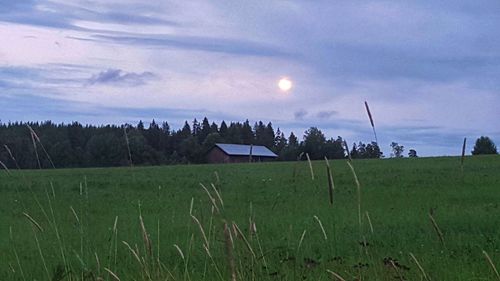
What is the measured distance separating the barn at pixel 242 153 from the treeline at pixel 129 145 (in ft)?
1.59

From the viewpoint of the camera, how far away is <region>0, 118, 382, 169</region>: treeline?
20.5ft

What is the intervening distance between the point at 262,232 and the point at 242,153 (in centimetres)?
158

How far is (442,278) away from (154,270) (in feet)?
8.02

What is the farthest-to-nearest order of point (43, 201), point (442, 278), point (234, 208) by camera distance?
point (43, 201) < point (234, 208) < point (442, 278)

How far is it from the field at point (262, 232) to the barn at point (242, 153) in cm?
68

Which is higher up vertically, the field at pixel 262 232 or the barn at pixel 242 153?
the barn at pixel 242 153

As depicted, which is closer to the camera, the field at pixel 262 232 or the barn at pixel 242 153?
the field at pixel 262 232

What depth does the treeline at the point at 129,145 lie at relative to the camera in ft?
20.5

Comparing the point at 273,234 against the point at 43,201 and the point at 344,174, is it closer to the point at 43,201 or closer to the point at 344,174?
the point at 43,201

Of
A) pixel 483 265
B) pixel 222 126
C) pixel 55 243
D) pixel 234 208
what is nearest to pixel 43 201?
pixel 234 208

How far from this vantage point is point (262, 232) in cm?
1088

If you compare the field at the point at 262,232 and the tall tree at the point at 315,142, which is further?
the tall tree at the point at 315,142

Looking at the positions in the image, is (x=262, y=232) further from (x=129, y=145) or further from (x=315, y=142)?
(x=129, y=145)

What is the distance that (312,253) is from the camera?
326 inches
